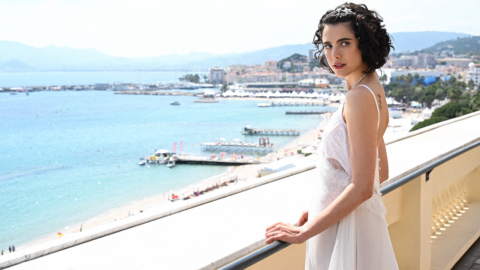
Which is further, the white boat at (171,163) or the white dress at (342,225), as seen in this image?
the white boat at (171,163)

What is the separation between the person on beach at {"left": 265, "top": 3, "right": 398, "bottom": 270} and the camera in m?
0.70

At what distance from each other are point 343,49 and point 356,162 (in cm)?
20

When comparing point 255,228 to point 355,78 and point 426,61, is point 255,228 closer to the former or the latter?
point 355,78

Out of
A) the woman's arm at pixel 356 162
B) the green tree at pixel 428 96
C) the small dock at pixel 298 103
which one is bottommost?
the small dock at pixel 298 103

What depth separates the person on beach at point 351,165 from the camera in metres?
0.70

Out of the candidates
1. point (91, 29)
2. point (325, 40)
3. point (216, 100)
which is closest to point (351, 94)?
point (325, 40)

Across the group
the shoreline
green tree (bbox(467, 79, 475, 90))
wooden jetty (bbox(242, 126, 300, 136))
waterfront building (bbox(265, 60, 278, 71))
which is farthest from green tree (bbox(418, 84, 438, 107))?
waterfront building (bbox(265, 60, 278, 71))

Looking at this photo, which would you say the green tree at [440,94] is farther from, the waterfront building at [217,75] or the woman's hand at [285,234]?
the waterfront building at [217,75]

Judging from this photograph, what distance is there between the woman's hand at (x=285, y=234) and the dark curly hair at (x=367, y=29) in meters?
0.30

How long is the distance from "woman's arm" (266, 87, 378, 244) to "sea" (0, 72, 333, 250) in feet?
59.6

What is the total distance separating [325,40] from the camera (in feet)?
2.59

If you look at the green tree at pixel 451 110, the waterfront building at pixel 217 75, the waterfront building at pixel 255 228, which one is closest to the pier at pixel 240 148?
the green tree at pixel 451 110

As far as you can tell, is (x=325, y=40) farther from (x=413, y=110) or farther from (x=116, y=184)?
(x=413, y=110)

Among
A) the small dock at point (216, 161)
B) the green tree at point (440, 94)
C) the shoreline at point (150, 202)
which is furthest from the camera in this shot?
the green tree at point (440, 94)
